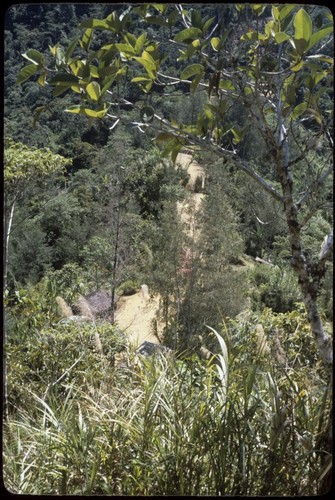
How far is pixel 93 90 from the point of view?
3.31 ft

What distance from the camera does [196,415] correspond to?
47.2 inches

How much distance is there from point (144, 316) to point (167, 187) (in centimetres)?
103

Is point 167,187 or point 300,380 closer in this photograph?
point 300,380

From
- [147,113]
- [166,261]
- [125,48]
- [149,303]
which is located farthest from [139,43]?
[166,261]

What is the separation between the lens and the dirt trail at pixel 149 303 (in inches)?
148

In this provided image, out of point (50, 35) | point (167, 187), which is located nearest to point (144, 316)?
point (167, 187)

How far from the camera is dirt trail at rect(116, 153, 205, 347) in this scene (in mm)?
Result: 3752

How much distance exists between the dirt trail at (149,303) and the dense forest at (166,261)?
0.11ft

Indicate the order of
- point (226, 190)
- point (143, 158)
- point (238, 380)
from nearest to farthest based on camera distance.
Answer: point (238, 380)
point (143, 158)
point (226, 190)

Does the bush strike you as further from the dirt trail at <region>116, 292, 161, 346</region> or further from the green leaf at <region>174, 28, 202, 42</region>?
the green leaf at <region>174, 28, 202, 42</region>

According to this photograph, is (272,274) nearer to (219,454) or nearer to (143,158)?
(143,158)

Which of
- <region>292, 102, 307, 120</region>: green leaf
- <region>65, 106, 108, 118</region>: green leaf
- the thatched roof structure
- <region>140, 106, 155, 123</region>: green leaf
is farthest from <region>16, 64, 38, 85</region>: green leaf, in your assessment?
the thatched roof structure

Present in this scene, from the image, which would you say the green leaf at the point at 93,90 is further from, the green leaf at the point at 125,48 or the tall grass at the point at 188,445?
the tall grass at the point at 188,445

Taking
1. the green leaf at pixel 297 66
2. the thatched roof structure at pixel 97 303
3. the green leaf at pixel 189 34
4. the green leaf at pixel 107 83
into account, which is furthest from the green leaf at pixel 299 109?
the thatched roof structure at pixel 97 303
